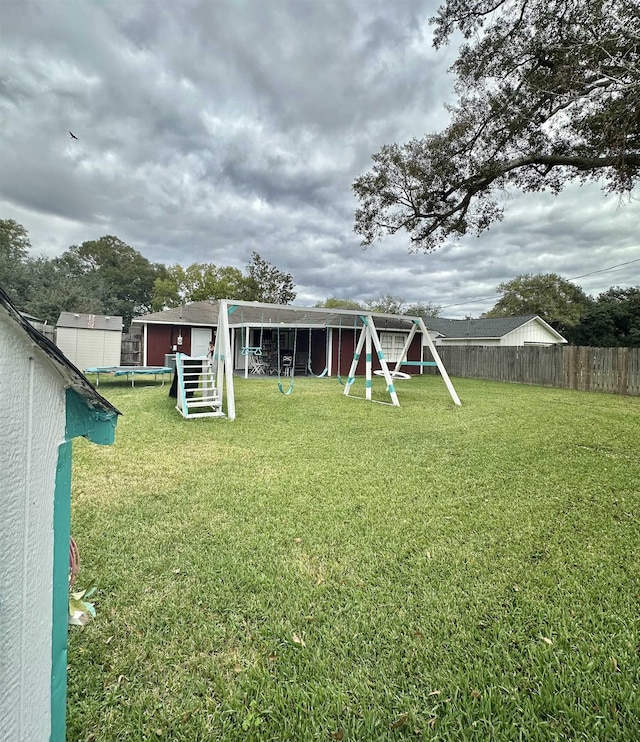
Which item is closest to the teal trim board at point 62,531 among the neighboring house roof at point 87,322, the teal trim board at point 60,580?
the teal trim board at point 60,580

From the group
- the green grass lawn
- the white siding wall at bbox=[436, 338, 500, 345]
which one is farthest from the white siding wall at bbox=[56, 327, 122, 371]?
the white siding wall at bbox=[436, 338, 500, 345]

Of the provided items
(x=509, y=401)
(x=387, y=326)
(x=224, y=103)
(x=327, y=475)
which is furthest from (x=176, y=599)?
(x=387, y=326)

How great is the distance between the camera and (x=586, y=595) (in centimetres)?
199

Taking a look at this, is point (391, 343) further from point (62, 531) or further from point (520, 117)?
point (62, 531)

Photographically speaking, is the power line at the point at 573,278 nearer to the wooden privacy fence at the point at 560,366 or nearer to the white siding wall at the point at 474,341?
the white siding wall at the point at 474,341

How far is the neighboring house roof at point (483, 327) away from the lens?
71.3ft

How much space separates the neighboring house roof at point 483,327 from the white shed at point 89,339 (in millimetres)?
18386

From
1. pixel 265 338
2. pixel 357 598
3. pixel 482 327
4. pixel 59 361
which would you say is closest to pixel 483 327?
pixel 482 327

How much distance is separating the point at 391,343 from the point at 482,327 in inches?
373

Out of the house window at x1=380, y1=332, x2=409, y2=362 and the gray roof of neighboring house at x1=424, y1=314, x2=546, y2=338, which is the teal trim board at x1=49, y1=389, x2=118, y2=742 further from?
the gray roof of neighboring house at x1=424, y1=314, x2=546, y2=338

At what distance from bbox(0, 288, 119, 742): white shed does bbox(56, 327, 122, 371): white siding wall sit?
17.8 m

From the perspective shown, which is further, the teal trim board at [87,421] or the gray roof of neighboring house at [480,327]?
the gray roof of neighboring house at [480,327]

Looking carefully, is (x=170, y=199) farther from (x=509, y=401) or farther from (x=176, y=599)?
(x=176, y=599)

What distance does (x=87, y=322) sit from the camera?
16.6 meters
